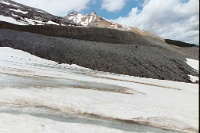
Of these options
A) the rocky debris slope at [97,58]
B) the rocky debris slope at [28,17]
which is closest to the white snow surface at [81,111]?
the rocky debris slope at [97,58]

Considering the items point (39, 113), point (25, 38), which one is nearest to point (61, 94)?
point (39, 113)

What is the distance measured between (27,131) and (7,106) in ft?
8.72

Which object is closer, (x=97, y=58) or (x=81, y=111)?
(x=81, y=111)

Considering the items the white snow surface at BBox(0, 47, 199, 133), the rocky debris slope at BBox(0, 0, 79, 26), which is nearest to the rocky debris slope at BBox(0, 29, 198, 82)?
the white snow surface at BBox(0, 47, 199, 133)

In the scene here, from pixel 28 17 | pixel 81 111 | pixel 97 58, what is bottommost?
pixel 81 111

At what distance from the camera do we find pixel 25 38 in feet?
142

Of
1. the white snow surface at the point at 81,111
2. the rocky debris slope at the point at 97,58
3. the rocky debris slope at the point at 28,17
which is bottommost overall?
the white snow surface at the point at 81,111

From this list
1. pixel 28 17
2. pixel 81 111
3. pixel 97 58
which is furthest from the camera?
pixel 28 17

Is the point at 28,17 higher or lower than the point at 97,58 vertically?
higher

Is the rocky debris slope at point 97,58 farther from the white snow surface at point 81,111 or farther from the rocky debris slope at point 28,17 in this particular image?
the rocky debris slope at point 28,17

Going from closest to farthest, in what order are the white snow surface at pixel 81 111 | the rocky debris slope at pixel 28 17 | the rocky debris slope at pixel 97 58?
the white snow surface at pixel 81 111, the rocky debris slope at pixel 97 58, the rocky debris slope at pixel 28 17

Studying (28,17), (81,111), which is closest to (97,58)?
(81,111)

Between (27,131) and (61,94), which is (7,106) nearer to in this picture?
(27,131)

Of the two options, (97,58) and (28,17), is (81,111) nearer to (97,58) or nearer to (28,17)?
(97,58)
